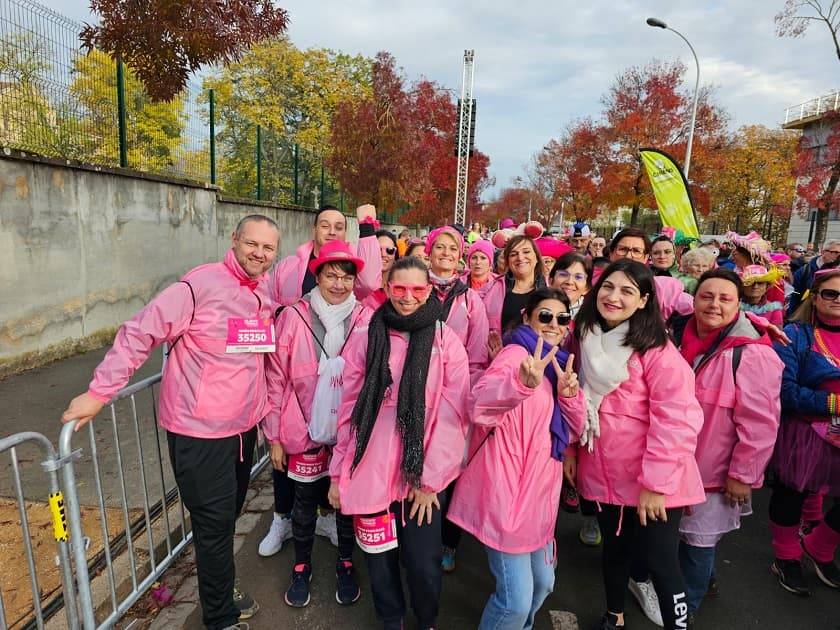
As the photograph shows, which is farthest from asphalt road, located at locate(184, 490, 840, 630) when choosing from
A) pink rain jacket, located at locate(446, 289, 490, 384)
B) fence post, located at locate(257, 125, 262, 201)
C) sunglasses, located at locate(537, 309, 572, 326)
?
fence post, located at locate(257, 125, 262, 201)

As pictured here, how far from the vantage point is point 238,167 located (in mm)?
11359

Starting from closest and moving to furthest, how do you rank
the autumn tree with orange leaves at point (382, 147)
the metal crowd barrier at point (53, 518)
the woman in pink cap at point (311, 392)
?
the metal crowd barrier at point (53, 518) → the woman in pink cap at point (311, 392) → the autumn tree with orange leaves at point (382, 147)

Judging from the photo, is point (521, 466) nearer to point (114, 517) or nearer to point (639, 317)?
point (639, 317)

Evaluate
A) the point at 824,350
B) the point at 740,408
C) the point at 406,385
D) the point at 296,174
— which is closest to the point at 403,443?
the point at 406,385

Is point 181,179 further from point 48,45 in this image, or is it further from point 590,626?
point 590,626

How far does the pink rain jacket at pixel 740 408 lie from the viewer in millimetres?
2422

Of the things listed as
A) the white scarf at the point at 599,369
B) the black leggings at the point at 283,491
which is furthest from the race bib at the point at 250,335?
the white scarf at the point at 599,369

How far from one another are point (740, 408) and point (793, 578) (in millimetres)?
1390

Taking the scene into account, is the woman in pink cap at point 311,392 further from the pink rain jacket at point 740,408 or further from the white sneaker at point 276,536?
the pink rain jacket at point 740,408

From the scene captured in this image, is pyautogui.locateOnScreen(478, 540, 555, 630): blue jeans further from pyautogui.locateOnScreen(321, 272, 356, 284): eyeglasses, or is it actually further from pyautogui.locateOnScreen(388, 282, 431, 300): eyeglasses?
pyautogui.locateOnScreen(321, 272, 356, 284): eyeglasses

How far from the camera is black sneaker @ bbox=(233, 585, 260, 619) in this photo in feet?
8.52

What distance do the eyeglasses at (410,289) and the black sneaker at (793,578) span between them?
2813mm

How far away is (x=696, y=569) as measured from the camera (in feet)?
8.42

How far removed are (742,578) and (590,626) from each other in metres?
1.19
